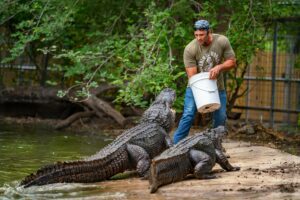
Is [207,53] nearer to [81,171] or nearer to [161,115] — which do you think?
[161,115]

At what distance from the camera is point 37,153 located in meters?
13.6

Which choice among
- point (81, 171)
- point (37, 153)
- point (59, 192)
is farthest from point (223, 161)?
point (37, 153)

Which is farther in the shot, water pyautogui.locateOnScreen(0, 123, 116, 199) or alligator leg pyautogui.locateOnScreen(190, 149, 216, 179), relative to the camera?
alligator leg pyautogui.locateOnScreen(190, 149, 216, 179)

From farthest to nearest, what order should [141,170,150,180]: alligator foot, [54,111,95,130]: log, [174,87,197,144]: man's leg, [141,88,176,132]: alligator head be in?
[54,111,95,130]: log → [174,87,197,144]: man's leg → [141,88,176,132]: alligator head → [141,170,150,180]: alligator foot

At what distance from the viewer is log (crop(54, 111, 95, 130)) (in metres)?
18.5

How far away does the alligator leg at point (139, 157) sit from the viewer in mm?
10195

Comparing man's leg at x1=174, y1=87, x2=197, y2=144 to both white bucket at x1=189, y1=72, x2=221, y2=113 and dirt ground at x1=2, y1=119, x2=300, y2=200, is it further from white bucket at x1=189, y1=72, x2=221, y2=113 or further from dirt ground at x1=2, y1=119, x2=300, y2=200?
dirt ground at x1=2, y1=119, x2=300, y2=200

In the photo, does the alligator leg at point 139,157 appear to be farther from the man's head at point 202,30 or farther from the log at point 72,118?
the log at point 72,118

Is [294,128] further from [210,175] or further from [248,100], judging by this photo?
[210,175]

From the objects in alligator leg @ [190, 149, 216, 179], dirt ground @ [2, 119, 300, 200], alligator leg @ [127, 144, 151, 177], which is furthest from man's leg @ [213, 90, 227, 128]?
alligator leg @ [190, 149, 216, 179]

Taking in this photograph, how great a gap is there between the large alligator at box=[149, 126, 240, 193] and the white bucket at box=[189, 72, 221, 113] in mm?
828

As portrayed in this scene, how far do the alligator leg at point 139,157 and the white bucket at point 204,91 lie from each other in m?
1.38

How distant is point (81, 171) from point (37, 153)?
3932 millimetres

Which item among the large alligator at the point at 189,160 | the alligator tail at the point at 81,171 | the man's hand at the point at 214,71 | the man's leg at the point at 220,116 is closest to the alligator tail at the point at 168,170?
the large alligator at the point at 189,160
